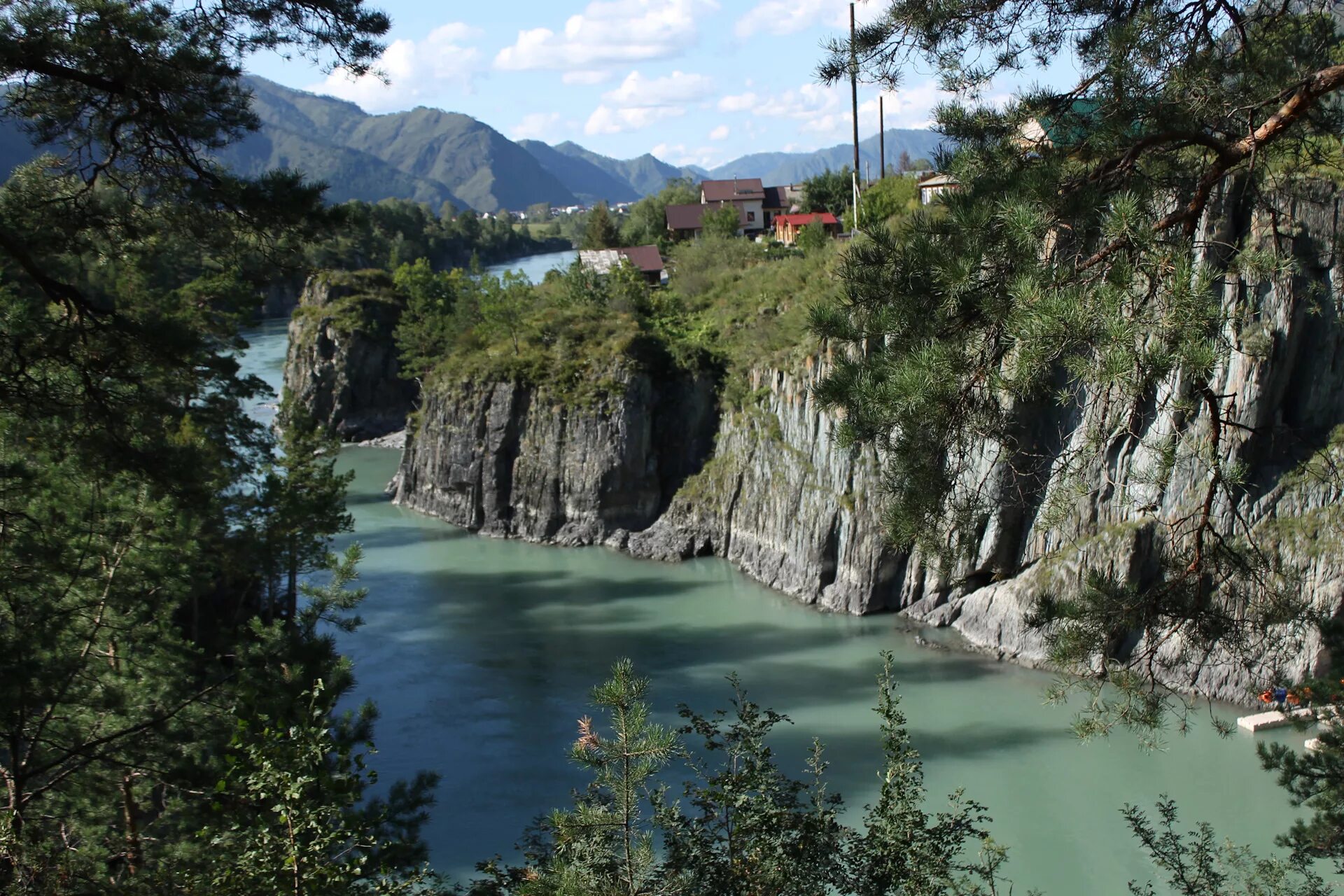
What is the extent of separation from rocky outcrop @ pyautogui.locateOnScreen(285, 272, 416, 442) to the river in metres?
11.2

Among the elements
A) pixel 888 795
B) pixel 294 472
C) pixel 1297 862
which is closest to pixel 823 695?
pixel 294 472

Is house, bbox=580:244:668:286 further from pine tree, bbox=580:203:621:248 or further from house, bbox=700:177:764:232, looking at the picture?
house, bbox=700:177:764:232

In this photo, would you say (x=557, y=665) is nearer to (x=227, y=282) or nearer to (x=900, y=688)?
(x=900, y=688)

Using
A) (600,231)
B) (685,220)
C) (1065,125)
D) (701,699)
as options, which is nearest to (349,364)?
(600,231)

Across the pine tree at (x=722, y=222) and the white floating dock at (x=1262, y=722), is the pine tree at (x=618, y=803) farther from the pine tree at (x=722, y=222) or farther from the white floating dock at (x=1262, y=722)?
the pine tree at (x=722, y=222)

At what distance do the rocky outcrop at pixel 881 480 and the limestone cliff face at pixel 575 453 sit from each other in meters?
0.04

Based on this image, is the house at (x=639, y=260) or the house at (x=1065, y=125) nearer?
the house at (x=1065, y=125)

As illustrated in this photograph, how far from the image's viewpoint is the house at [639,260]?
33.2 meters

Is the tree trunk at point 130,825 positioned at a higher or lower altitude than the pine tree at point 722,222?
lower

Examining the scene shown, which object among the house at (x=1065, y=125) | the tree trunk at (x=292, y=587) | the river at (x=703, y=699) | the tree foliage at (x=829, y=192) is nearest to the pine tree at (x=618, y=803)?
the house at (x=1065, y=125)

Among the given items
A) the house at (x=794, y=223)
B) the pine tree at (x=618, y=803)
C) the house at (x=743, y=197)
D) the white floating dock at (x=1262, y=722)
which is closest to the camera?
the pine tree at (x=618, y=803)

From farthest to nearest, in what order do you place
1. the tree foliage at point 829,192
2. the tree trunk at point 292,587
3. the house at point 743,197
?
the house at point 743,197, the tree foliage at point 829,192, the tree trunk at point 292,587

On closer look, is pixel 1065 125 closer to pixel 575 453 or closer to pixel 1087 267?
pixel 1087 267

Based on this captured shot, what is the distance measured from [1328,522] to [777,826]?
10677mm
